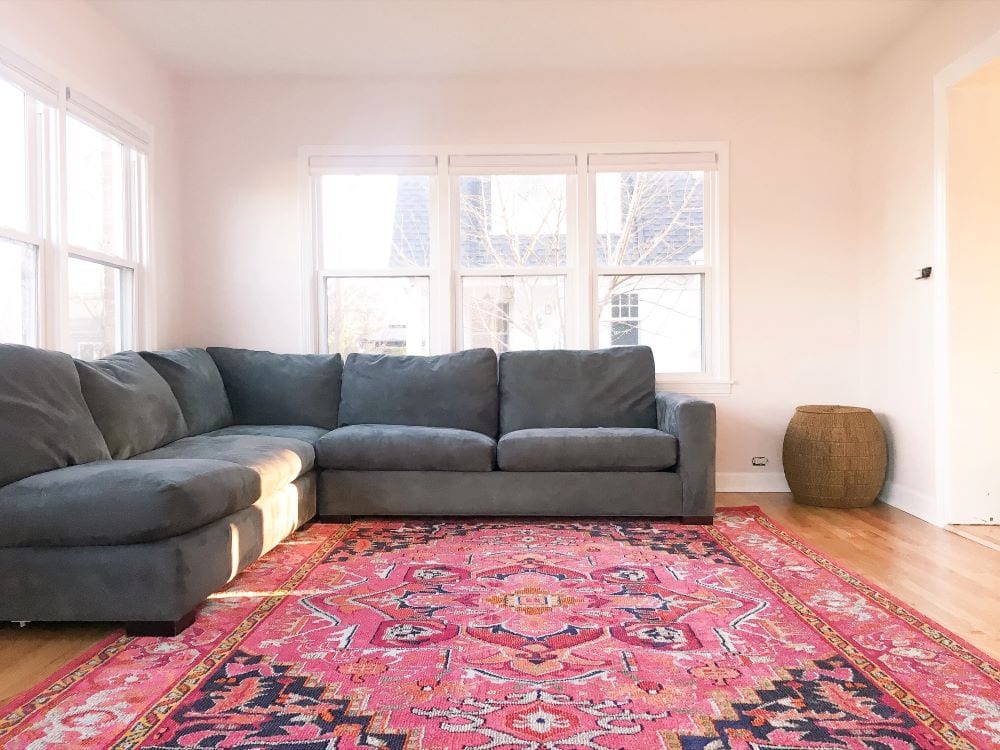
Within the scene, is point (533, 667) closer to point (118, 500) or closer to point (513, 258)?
point (118, 500)

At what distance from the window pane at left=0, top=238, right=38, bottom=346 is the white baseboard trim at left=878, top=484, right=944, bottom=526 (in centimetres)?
462

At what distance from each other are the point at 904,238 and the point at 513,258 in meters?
2.37

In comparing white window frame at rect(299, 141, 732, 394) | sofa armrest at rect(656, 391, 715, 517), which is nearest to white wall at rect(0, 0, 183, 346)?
white window frame at rect(299, 141, 732, 394)

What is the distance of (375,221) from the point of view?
4.95m

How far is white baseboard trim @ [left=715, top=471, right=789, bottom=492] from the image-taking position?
15.6 ft

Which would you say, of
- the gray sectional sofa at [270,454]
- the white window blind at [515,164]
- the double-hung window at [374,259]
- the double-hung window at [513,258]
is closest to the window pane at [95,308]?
the gray sectional sofa at [270,454]

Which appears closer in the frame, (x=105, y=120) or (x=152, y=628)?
(x=152, y=628)

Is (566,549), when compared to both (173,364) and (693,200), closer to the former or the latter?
(173,364)

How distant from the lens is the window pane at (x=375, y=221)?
4.93 metres

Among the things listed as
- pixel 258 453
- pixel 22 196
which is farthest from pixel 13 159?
pixel 258 453

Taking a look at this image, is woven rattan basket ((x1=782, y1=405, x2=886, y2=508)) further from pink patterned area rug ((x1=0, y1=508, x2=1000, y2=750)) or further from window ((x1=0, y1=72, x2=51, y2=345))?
window ((x1=0, y1=72, x2=51, y2=345))

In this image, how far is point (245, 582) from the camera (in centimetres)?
286

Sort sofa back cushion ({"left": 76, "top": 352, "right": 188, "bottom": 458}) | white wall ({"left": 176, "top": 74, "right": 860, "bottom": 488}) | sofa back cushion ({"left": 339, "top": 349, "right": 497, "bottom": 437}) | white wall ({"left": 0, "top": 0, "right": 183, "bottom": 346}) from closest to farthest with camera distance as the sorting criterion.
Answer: sofa back cushion ({"left": 76, "top": 352, "right": 188, "bottom": 458}), white wall ({"left": 0, "top": 0, "right": 183, "bottom": 346}), sofa back cushion ({"left": 339, "top": 349, "right": 497, "bottom": 437}), white wall ({"left": 176, "top": 74, "right": 860, "bottom": 488})

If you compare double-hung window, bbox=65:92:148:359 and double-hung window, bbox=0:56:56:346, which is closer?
double-hung window, bbox=0:56:56:346
